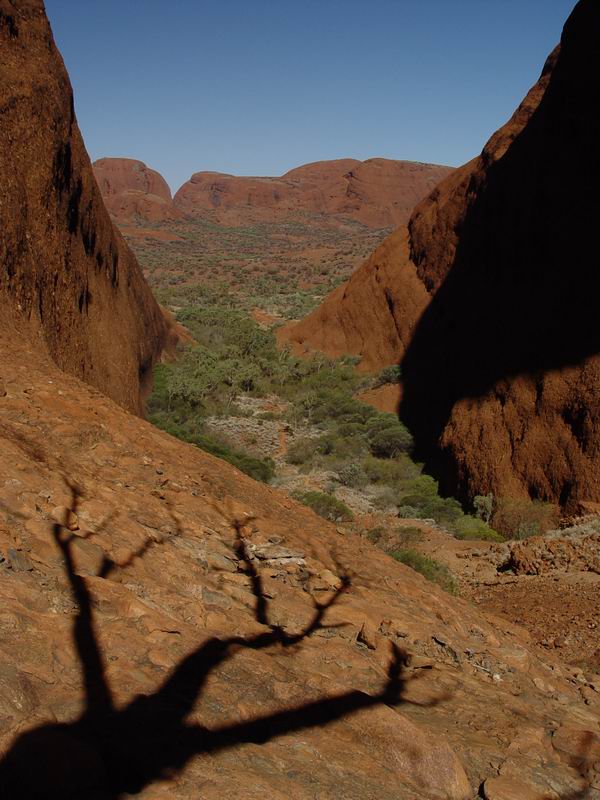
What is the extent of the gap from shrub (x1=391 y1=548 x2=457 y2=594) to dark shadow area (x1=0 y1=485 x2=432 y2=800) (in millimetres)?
5949

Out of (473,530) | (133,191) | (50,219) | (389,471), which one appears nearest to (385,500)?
(389,471)

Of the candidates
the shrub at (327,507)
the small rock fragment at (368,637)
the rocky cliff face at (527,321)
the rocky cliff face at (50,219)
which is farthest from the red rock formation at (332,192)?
the small rock fragment at (368,637)

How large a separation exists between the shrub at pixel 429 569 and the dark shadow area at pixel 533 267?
4.54 meters

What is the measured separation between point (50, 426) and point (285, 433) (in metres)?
14.8

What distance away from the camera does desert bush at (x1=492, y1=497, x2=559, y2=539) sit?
1264cm

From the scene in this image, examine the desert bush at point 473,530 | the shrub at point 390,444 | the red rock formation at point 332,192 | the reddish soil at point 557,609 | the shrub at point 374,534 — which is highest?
the red rock formation at point 332,192

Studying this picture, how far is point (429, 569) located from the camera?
9375 mm

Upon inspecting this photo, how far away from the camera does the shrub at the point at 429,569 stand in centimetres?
917

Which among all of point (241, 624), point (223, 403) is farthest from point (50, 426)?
point (223, 403)

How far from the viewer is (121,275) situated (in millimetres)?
18656

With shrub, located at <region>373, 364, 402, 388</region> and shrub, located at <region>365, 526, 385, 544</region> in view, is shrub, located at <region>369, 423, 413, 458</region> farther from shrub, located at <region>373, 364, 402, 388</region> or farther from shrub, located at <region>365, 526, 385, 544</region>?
shrub, located at <region>365, 526, 385, 544</region>

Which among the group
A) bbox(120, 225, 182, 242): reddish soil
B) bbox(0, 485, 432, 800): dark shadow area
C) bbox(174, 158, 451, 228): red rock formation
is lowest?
bbox(0, 485, 432, 800): dark shadow area

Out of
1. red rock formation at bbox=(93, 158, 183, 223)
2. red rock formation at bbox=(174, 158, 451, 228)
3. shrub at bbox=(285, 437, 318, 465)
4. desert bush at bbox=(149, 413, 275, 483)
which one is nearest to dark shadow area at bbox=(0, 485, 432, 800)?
desert bush at bbox=(149, 413, 275, 483)

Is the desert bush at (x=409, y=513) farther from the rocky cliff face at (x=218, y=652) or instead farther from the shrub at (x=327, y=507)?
the rocky cliff face at (x=218, y=652)
